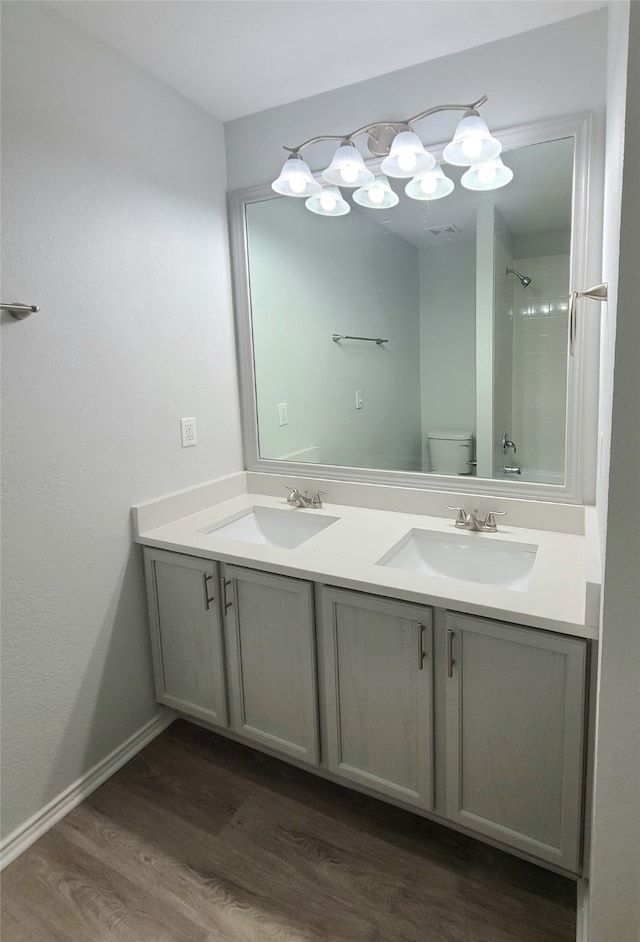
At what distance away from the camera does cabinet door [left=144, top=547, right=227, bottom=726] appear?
6.08 feet

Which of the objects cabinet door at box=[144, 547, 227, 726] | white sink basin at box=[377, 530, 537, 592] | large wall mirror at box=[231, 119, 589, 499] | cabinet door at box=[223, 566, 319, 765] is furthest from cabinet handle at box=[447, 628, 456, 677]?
cabinet door at box=[144, 547, 227, 726]

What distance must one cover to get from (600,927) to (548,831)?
311mm

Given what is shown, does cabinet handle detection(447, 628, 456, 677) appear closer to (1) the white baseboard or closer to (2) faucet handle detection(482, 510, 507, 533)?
(2) faucet handle detection(482, 510, 507, 533)

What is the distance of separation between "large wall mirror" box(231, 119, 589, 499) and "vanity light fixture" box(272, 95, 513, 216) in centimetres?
5

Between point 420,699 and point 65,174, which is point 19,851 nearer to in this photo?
point 420,699

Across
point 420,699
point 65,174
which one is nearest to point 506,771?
point 420,699

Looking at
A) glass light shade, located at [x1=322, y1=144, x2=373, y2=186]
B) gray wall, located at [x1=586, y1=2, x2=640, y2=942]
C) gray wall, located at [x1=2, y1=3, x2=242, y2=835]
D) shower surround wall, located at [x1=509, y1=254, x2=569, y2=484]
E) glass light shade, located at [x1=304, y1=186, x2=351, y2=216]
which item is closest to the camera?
gray wall, located at [x1=586, y1=2, x2=640, y2=942]

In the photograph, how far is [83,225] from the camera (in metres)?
1.68

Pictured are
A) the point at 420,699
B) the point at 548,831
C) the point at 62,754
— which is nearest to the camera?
the point at 548,831

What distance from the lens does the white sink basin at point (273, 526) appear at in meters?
2.11

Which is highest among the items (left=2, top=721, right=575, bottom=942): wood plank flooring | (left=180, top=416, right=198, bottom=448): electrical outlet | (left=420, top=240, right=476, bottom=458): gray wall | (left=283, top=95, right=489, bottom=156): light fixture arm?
(left=283, top=95, right=489, bottom=156): light fixture arm

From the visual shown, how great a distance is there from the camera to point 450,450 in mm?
2025

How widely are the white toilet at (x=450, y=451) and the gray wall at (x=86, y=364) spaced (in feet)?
3.05

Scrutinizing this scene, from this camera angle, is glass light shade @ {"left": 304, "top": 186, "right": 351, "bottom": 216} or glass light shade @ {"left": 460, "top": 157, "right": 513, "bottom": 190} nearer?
glass light shade @ {"left": 460, "top": 157, "right": 513, "bottom": 190}
